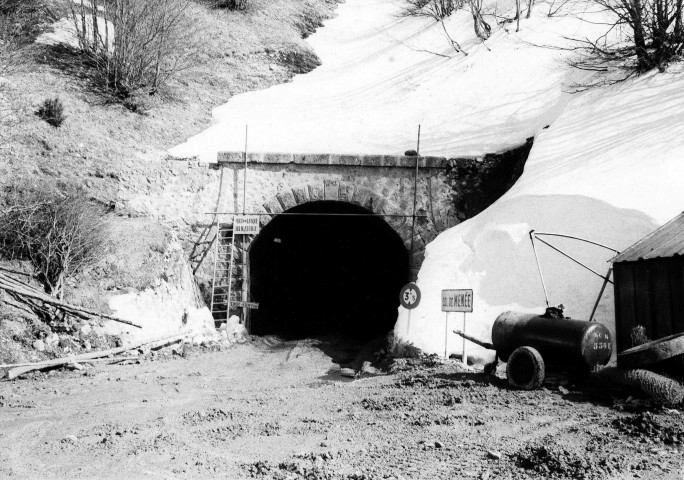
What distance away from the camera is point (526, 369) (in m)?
9.09

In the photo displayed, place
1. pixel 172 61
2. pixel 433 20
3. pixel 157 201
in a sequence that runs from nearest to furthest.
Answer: pixel 157 201
pixel 172 61
pixel 433 20

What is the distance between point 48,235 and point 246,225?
17.0 ft

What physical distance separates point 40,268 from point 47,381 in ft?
10.4

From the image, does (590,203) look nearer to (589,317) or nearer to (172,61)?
(589,317)

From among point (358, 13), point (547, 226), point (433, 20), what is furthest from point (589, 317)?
point (358, 13)

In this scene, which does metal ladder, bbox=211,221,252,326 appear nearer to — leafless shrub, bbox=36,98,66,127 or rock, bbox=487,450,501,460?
leafless shrub, bbox=36,98,66,127

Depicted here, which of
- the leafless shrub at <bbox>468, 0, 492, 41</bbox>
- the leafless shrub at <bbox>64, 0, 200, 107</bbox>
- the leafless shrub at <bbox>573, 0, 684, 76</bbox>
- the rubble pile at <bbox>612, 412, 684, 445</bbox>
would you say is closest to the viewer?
the rubble pile at <bbox>612, 412, 684, 445</bbox>

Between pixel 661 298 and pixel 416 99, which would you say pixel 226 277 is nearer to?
pixel 416 99

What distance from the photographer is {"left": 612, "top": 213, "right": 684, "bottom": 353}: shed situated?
9.10 m

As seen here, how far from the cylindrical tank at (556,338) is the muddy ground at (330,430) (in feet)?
1.50

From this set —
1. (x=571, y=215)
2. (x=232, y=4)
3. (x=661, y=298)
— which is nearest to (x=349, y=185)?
(x=571, y=215)

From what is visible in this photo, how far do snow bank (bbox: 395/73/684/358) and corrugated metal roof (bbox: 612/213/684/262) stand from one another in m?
0.96

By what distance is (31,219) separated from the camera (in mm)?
12945

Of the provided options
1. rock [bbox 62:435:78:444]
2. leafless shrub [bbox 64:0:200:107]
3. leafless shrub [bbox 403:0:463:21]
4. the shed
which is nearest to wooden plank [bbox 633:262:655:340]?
the shed
